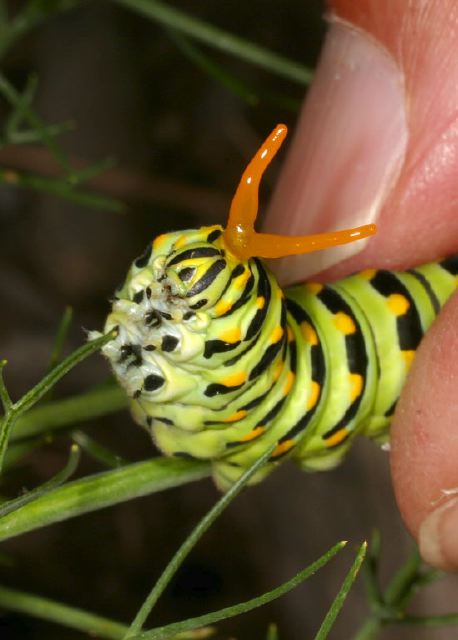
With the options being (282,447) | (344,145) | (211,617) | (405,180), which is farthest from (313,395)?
(344,145)

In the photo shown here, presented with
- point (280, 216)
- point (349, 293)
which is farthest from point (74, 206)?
point (349, 293)

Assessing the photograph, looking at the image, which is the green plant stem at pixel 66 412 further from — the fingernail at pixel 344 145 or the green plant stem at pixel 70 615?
the fingernail at pixel 344 145

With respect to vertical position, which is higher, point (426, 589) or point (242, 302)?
point (242, 302)

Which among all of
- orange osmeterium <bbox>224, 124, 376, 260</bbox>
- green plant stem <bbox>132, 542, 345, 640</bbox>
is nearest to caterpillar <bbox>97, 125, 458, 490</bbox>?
orange osmeterium <bbox>224, 124, 376, 260</bbox>

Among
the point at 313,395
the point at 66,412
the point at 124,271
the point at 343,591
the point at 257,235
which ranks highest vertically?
the point at 257,235

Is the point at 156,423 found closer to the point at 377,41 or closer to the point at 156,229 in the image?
the point at 377,41

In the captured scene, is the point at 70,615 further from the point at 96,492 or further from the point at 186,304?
the point at 186,304

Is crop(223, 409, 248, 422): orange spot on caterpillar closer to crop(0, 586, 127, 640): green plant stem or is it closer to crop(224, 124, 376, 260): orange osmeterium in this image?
crop(224, 124, 376, 260): orange osmeterium
